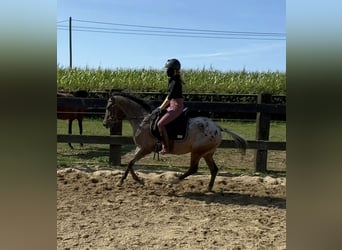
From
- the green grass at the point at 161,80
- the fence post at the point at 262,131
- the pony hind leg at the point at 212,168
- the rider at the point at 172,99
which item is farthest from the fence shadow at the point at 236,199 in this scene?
the green grass at the point at 161,80

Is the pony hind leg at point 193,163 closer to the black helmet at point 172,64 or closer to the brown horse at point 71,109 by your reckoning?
the black helmet at point 172,64

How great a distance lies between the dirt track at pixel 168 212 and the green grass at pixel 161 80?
847 cm

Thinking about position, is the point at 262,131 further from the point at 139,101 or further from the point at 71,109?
the point at 71,109

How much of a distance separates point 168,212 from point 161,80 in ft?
39.1

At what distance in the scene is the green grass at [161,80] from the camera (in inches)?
552

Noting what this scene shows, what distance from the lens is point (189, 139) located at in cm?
469

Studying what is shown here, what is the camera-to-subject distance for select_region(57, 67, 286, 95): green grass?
14.0m

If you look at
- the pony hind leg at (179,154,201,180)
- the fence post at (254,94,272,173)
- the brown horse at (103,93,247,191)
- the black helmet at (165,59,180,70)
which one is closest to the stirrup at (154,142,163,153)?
the brown horse at (103,93,247,191)


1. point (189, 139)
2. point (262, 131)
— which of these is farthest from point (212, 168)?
point (262, 131)
